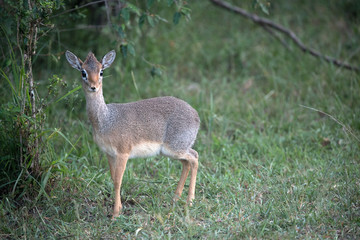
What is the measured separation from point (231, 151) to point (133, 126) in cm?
175

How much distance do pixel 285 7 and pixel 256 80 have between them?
2.60m

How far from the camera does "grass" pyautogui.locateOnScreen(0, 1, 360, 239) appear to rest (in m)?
4.34

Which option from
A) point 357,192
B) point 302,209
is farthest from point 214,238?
point 357,192

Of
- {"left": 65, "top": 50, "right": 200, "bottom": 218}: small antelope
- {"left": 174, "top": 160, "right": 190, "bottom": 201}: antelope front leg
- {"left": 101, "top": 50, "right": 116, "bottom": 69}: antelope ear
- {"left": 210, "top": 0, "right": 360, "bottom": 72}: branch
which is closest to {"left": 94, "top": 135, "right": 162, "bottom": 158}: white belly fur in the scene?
{"left": 65, "top": 50, "right": 200, "bottom": 218}: small antelope

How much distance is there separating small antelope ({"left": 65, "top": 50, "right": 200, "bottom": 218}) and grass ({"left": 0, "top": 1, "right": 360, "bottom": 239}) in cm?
30

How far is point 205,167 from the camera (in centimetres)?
573

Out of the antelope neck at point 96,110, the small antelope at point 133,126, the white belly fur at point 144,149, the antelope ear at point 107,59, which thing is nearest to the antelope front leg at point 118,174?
the small antelope at point 133,126

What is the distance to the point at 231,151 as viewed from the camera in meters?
6.04

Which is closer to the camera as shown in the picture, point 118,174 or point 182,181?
point 118,174

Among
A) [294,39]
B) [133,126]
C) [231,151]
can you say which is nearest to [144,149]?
[133,126]

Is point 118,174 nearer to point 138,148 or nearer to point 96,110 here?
point 138,148

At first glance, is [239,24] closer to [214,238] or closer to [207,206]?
[207,206]

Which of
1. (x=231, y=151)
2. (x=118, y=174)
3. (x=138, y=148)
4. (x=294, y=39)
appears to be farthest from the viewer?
(x=294, y=39)

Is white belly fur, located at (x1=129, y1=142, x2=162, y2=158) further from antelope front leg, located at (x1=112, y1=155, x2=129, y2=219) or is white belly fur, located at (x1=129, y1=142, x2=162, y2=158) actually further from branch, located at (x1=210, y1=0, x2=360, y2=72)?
branch, located at (x1=210, y1=0, x2=360, y2=72)
